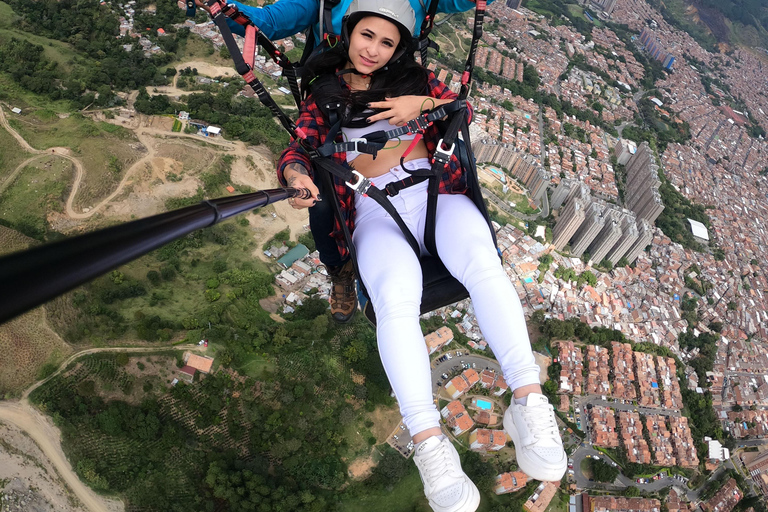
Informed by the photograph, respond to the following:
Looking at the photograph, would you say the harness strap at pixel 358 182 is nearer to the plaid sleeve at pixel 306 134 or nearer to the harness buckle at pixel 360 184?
the harness buckle at pixel 360 184

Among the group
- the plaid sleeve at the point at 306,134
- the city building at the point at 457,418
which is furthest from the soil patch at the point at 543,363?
the plaid sleeve at the point at 306,134

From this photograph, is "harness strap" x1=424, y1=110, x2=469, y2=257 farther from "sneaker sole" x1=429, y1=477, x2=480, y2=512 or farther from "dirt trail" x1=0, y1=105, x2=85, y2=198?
"dirt trail" x1=0, y1=105, x2=85, y2=198

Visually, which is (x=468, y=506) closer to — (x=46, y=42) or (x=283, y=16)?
(x=283, y=16)

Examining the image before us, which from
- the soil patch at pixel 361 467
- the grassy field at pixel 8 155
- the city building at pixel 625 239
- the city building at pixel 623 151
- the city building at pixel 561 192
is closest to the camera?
the soil patch at pixel 361 467

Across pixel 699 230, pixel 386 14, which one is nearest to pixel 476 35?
pixel 386 14

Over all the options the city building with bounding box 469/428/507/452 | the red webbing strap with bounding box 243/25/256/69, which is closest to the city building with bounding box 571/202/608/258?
the city building with bounding box 469/428/507/452

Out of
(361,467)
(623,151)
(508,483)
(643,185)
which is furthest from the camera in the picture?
(623,151)

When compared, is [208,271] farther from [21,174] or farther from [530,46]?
[530,46]
